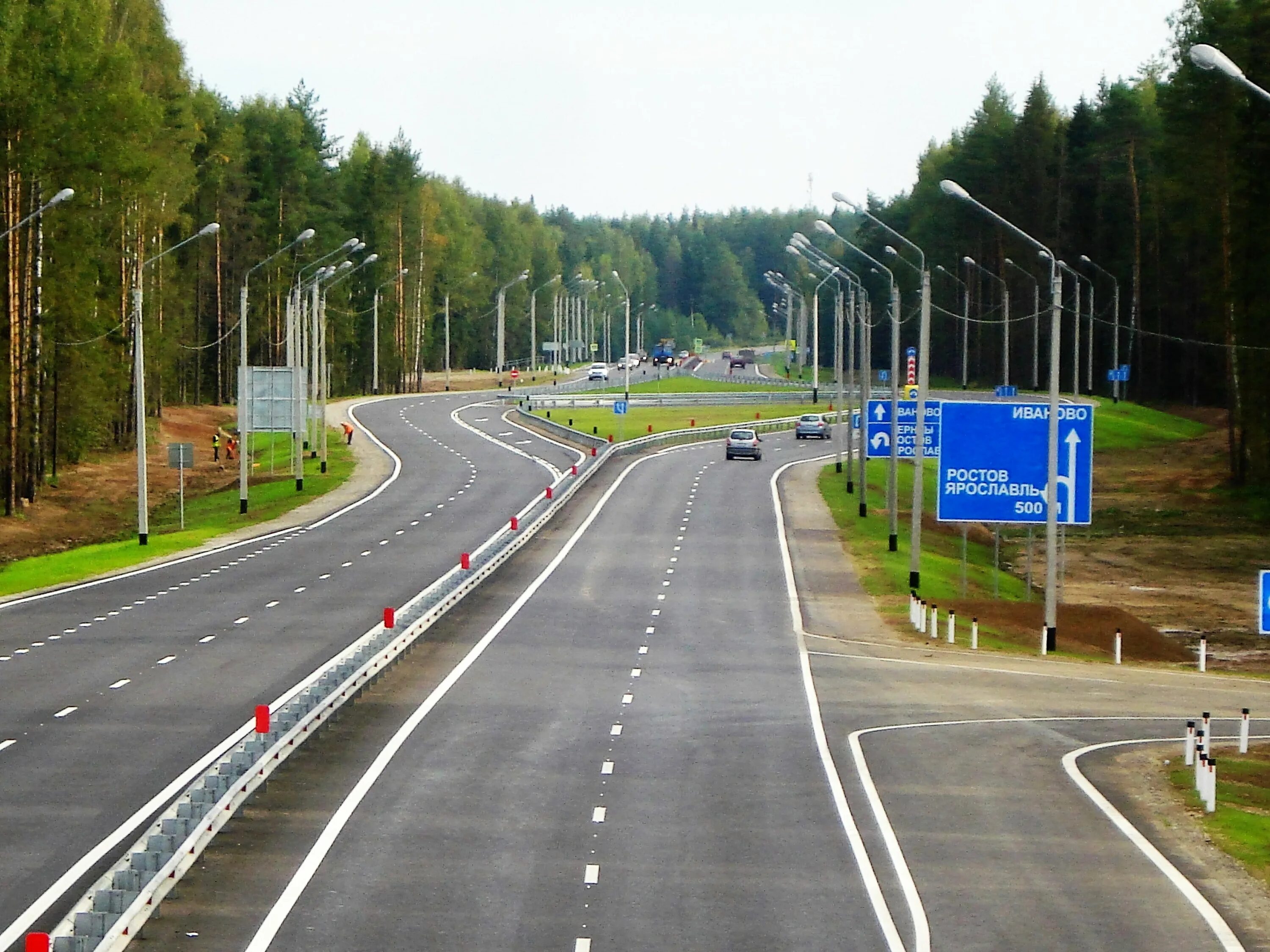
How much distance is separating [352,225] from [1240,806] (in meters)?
135

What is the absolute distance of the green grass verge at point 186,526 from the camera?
47.1 m

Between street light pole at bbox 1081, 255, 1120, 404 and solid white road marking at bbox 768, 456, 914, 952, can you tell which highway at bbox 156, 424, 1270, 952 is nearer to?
solid white road marking at bbox 768, 456, 914, 952

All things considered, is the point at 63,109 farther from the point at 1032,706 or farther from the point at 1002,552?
the point at 1032,706

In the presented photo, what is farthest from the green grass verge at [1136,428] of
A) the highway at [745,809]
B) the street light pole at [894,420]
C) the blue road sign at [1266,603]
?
the blue road sign at [1266,603]

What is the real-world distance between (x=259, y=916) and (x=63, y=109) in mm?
53726

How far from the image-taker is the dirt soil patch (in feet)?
196

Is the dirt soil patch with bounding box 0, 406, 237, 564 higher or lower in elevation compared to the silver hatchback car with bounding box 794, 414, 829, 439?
lower

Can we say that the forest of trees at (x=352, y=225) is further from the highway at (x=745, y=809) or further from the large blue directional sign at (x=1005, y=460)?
the highway at (x=745, y=809)

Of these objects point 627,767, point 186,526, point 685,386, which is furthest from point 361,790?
point 685,386

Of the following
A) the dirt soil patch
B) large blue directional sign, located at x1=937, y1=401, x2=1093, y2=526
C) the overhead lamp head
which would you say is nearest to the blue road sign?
the overhead lamp head

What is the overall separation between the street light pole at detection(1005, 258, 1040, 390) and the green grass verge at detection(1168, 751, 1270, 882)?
3306 inches

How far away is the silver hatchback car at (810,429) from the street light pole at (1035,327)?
16.4 meters

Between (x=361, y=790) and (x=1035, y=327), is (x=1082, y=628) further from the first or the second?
(x=1035, y=327)

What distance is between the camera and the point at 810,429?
97.6 meters
